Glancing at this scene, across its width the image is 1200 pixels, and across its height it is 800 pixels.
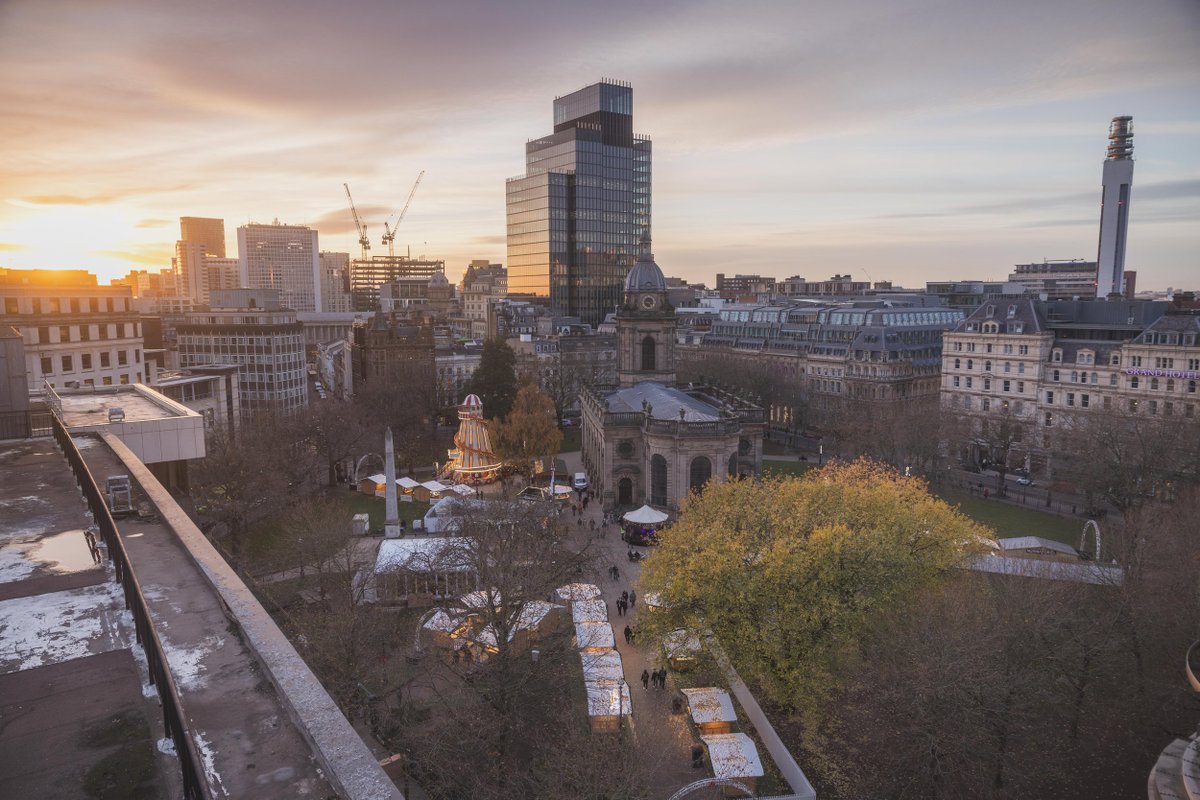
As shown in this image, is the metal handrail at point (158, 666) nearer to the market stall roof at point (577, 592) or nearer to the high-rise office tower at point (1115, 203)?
the market stall roof at point (577, 592)

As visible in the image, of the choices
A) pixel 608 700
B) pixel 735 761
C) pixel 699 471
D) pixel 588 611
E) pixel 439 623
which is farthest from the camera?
pixel 699 471

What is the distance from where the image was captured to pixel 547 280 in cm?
15462

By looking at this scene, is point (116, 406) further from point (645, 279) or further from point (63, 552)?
point (645, 279)

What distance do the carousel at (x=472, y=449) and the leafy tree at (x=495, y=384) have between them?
18.2 meters

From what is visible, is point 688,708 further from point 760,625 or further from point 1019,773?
point 1019,773

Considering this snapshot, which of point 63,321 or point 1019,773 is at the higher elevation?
point 63,321

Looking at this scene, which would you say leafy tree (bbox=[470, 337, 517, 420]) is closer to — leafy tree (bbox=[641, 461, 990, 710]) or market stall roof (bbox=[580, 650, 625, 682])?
market stall roof (bbox=[580, 650, 625, 682])

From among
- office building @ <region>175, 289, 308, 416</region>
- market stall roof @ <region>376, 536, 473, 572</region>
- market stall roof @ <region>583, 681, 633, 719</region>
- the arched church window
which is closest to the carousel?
the arched church window

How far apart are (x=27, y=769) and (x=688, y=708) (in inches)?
958

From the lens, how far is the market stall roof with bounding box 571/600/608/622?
34531 mm

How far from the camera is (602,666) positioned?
30.6m

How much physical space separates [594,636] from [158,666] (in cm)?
2602

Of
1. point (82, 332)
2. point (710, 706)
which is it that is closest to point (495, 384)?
point (82, 332)

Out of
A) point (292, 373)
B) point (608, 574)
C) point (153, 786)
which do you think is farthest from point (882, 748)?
point (292, 373)
